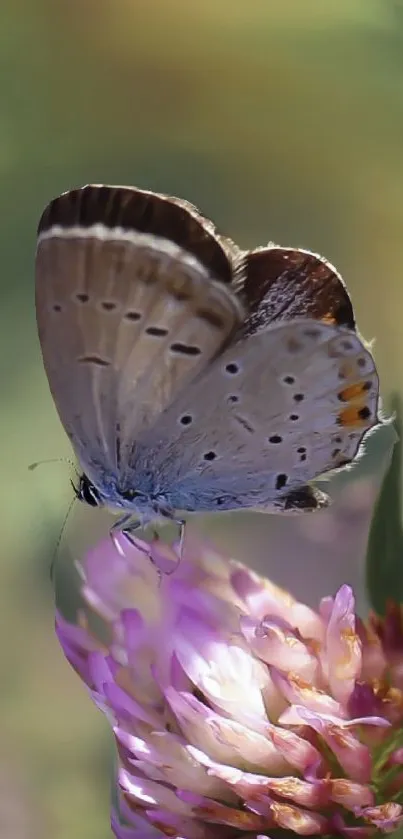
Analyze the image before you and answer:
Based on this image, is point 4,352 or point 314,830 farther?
point 4,352

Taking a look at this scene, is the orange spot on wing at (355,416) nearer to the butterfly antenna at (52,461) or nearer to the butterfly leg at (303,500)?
the butterfly leg at (303,500)

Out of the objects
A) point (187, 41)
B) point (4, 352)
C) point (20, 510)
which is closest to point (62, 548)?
point (20, 510)

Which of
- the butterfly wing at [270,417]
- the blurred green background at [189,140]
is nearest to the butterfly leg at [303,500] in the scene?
the butterfly wing at [270,417]

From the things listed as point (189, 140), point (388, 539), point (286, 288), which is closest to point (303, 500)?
point (388, 539)

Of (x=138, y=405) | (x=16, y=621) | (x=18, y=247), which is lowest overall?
(x=16, y=621)

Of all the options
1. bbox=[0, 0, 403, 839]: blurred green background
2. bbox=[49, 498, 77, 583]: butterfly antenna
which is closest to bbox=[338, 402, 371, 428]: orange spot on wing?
bbox=[0, 0, 403, 839]: blurred green background

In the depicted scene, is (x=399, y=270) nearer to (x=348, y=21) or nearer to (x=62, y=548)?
(x=348, y=21)

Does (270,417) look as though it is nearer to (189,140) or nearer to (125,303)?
(125,303)
